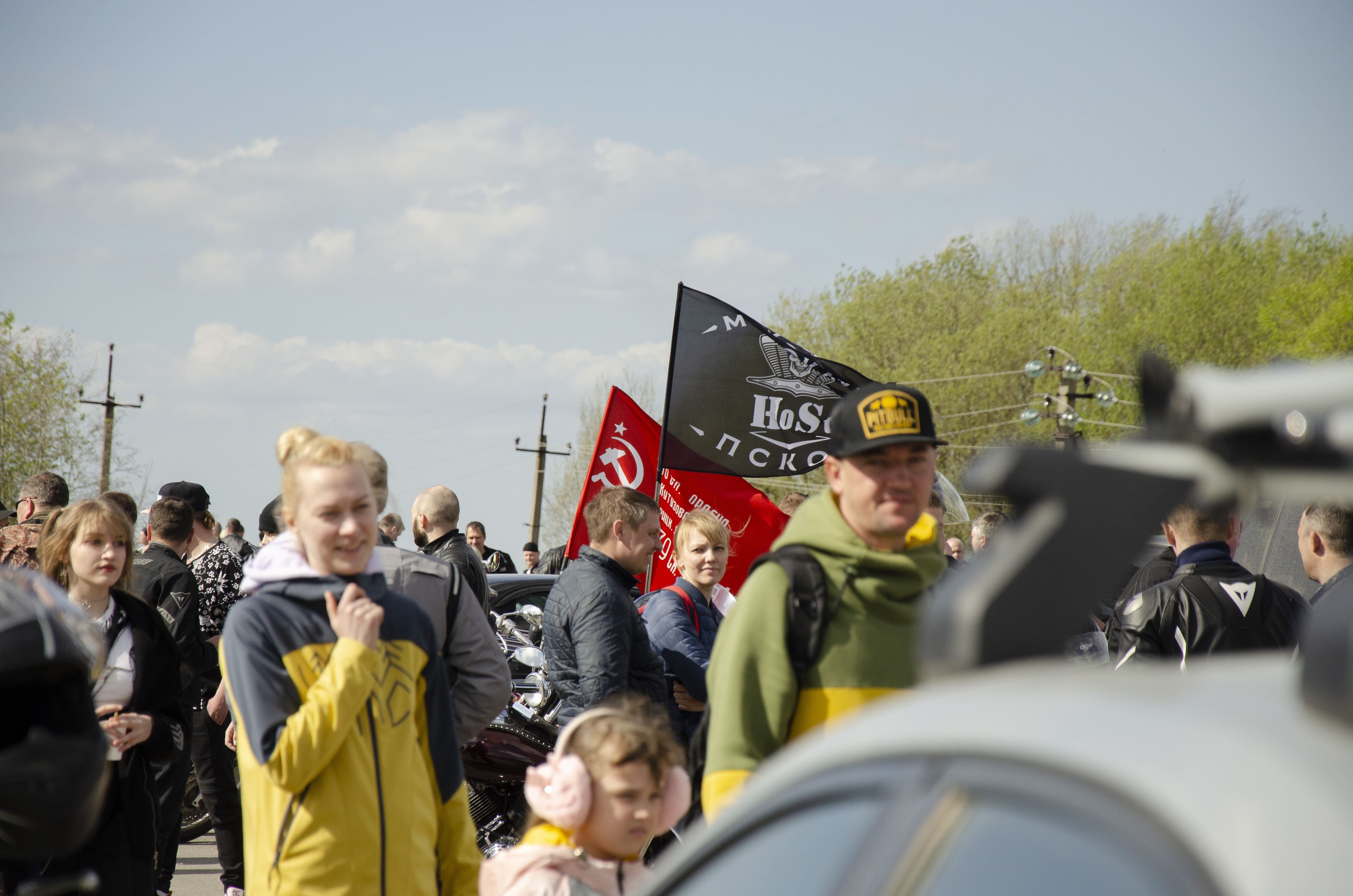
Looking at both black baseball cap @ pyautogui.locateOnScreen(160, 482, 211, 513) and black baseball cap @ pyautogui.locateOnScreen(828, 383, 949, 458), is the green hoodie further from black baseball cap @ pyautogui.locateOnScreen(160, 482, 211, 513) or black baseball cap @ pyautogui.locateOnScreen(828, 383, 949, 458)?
black baseball cap @ pyautogui.locateOnScreen(160, 482, 211, 513)

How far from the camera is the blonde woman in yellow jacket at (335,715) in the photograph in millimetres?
2814

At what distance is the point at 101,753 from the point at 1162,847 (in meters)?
1.35

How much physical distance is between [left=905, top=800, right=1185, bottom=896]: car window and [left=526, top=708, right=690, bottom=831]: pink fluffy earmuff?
1.77m

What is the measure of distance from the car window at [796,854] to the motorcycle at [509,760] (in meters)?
5.02

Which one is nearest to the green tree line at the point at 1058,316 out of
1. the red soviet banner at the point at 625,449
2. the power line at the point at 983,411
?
the power line at the point at 983,411

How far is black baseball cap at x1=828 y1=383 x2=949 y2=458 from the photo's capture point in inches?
120

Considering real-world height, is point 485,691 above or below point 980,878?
below

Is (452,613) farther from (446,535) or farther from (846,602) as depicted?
(446,535)

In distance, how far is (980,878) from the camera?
1.10m

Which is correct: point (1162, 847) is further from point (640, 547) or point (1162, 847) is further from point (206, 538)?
point (206, 538)

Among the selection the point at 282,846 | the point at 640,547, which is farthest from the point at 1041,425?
the point at 282,846

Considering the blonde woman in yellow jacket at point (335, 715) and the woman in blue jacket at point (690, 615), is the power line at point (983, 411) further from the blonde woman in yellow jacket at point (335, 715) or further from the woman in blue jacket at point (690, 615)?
the blonde woman in yellow jacket at point (335, 715)

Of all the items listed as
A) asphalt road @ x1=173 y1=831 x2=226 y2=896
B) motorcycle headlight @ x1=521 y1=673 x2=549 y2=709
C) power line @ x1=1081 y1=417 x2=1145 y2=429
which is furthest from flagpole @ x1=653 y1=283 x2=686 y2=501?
power line @ x1=1081 y1=417 x2=1145 y2=429

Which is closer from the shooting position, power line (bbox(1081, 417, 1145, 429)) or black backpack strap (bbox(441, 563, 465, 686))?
black backpack strap (bbox(441, 563, 465, 686))
